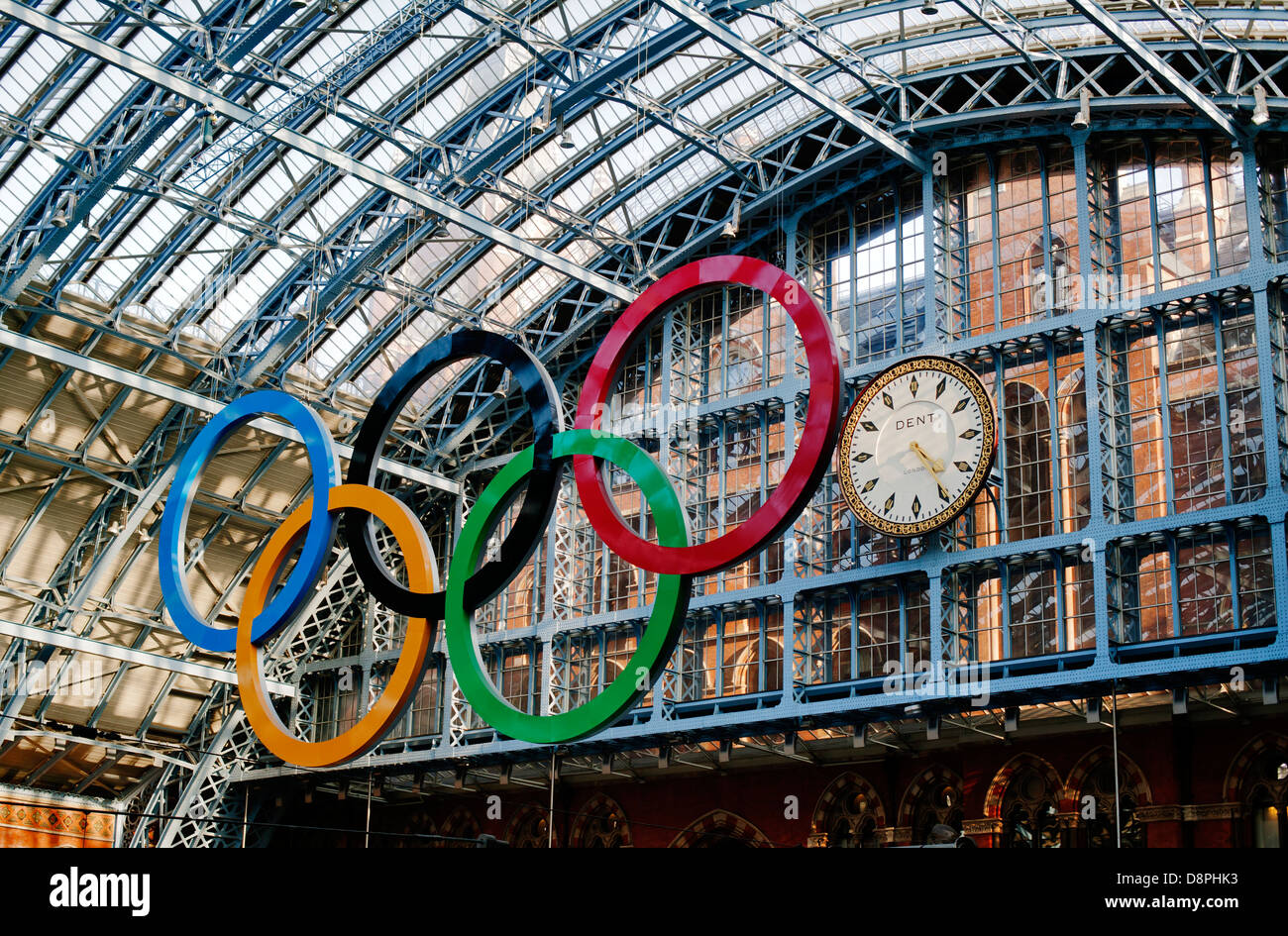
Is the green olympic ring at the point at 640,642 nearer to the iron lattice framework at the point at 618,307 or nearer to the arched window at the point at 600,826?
the iron lattice framework at the point at 618,307

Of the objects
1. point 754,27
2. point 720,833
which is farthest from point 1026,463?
point 754,27

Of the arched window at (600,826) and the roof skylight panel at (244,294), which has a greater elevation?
the roof skylight panel at (244,294)

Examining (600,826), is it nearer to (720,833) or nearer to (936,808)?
(720,833)

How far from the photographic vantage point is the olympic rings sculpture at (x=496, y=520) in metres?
22.5

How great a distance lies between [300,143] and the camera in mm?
35062

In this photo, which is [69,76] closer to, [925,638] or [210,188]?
[210,188]

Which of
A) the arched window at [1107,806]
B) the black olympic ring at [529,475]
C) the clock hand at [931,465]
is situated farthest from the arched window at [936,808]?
the black olympic ring at [529,475]

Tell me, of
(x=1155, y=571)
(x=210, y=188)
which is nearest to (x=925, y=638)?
(x=1155, y=571)

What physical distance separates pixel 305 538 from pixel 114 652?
55.3 feet

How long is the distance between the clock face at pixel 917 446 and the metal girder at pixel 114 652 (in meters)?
17.0

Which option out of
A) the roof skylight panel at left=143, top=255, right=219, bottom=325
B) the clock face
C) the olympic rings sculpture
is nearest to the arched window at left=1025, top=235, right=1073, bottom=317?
the clock face

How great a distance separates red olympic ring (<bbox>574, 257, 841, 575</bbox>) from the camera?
72.7 ft

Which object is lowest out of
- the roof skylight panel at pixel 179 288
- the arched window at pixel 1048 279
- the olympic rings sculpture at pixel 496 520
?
the olympic rings sculpture at pixel 496 520
